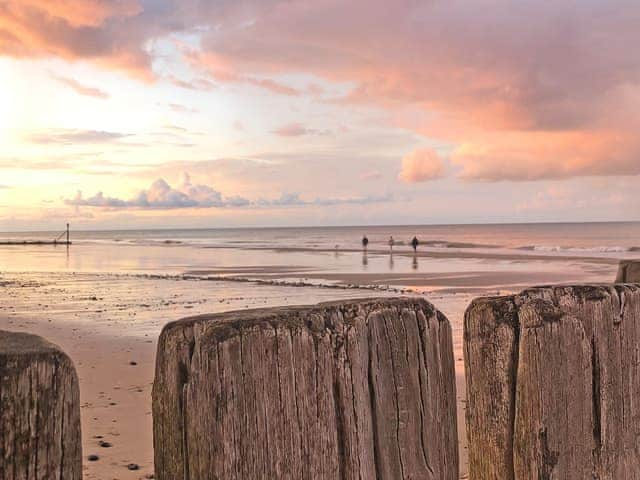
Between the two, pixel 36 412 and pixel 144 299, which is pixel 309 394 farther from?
pixel 144 299

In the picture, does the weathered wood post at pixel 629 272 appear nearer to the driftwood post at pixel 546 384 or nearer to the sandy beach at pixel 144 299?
the driftwood post at pixel 546 384

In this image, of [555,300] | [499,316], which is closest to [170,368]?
[499,316]

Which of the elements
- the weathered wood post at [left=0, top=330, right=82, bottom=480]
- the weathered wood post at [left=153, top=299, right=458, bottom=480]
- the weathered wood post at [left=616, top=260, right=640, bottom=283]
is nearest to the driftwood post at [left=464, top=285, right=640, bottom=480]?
the weathered wood post at [left=153, top=299, right=458, bottom=480]

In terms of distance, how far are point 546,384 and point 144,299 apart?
16.3 m

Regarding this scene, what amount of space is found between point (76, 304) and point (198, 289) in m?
4.09

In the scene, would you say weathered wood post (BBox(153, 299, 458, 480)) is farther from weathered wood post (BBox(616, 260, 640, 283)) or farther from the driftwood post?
weathered wood post (BBox(616, 260, 640, 283))

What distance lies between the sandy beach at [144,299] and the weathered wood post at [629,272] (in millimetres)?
3210

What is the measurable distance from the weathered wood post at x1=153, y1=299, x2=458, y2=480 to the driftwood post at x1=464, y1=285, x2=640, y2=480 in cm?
20

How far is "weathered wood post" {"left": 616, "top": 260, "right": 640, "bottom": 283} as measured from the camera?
7.93ft

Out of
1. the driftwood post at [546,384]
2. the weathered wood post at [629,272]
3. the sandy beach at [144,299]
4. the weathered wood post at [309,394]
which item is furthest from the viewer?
the sandy beach at [144,299]

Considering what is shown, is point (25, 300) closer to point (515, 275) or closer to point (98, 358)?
point (98, 358)

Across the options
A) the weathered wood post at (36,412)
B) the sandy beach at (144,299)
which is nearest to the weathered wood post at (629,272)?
the weathered wood post at (36,412)

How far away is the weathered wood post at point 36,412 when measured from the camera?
112 centimetres

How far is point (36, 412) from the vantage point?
1140mm
